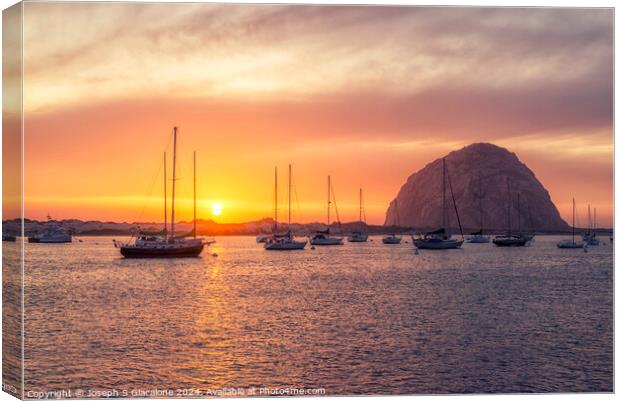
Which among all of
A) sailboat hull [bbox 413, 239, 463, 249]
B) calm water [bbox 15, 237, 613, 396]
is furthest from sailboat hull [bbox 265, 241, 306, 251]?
calm water [bbox 15, 237, 613, 396]

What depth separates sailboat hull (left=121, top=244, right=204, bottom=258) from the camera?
61.1 m

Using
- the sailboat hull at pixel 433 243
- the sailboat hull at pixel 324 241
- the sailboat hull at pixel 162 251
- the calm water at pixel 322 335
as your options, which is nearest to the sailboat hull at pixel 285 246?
the sailboat hull at pixel 433 243

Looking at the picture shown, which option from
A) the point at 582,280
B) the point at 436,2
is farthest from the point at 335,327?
the point at 582,280

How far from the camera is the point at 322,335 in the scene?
71.0 feet

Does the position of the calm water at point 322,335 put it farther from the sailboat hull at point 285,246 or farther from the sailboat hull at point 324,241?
the sailboat hull at point 324,241

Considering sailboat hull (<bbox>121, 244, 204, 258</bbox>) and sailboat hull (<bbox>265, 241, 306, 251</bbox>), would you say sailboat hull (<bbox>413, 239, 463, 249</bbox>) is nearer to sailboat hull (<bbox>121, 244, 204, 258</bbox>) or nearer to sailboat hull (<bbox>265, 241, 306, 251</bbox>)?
sailboat hull (<bbox>265, 241, 306, 251</bbox>)

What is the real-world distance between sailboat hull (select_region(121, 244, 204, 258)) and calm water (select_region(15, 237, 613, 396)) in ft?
60.0

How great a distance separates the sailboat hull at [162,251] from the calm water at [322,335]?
719 inches

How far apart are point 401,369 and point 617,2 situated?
30.7 feet

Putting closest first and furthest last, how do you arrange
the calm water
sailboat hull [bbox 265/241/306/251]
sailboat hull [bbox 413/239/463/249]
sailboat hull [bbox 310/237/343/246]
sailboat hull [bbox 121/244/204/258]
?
the calm water → sailboat hull [bbox 121/244/204/258] → sailboat hull [bbox 413/239/463/249] → sailboat hull [bbox 265/241/306/251] → sailboat hull [bbox 310/237/343/246]

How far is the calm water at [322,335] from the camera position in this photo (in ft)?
52.2

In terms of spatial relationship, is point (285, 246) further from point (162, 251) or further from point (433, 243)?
point (162, 251)

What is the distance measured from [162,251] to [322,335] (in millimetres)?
41561

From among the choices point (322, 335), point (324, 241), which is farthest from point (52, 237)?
point (322, 335)
